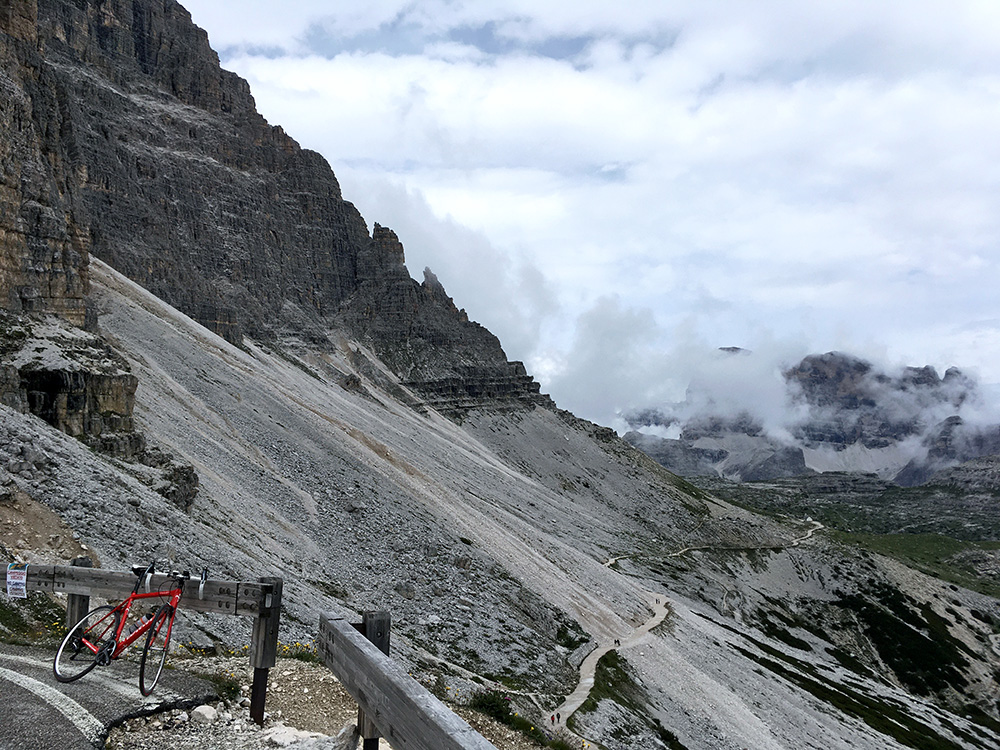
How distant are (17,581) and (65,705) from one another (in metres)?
→ 3.11

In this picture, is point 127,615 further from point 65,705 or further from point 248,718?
point 248,718

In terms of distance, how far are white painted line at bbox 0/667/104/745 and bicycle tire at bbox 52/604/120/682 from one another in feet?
1.37

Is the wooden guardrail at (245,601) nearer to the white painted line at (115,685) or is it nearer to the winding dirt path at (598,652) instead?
the white painted line at (115,685)

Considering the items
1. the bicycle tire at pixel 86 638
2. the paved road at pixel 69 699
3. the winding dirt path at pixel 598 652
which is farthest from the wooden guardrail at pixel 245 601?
the winding dirt path at pixel 598 652

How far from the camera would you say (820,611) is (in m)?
132

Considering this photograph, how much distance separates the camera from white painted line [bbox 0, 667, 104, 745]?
29.0 feet

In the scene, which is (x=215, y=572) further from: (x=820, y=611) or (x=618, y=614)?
(x=820, y=611)

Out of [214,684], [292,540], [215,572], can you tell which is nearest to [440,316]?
[292,540]

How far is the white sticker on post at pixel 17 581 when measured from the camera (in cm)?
1131

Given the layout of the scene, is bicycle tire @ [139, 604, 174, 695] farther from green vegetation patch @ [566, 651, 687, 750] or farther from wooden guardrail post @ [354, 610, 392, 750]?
green vegetation patch @ [566, 651, 687, 750]

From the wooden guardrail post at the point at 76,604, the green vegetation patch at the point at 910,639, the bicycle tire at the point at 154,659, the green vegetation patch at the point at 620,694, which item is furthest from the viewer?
the green vegetation patch at the point at 910,639

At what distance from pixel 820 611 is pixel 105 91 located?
17771 centimetres

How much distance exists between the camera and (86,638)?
1058 centimetres

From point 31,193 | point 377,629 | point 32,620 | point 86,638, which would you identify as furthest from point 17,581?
point 31,193
